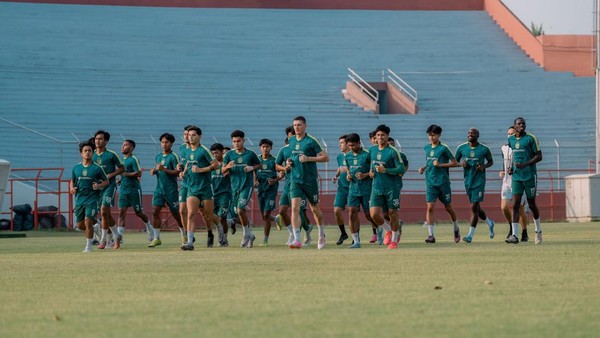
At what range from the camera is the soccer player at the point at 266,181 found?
23469 millimetres

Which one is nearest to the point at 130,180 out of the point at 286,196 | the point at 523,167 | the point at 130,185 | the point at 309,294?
the point at 130,185

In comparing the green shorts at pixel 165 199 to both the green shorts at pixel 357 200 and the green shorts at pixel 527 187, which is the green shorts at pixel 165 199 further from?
the green shorts at pixel 527 187

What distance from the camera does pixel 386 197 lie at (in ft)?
68.0

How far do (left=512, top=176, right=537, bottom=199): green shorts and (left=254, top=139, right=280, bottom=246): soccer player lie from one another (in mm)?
4485

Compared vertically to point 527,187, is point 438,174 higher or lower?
higher

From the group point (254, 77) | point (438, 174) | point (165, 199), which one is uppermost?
point (254, 77)

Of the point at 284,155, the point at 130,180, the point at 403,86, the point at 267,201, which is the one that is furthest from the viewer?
the point at 403,86

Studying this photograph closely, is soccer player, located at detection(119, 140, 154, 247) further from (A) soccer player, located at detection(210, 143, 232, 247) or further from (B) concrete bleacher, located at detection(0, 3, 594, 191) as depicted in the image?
(B) concrete bleacher, located at detection(0, 3, 594, 191)

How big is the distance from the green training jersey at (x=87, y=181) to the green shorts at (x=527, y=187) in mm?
6591

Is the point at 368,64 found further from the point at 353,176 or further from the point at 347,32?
the point at 353,176

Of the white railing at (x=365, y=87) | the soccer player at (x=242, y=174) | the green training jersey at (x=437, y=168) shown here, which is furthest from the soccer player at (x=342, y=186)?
the white railing at (x=365, y=87)

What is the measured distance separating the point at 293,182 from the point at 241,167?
2215 mm

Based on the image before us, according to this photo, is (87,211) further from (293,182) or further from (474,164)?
(474,164)

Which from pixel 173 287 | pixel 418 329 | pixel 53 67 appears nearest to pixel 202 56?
pixel 53 67
